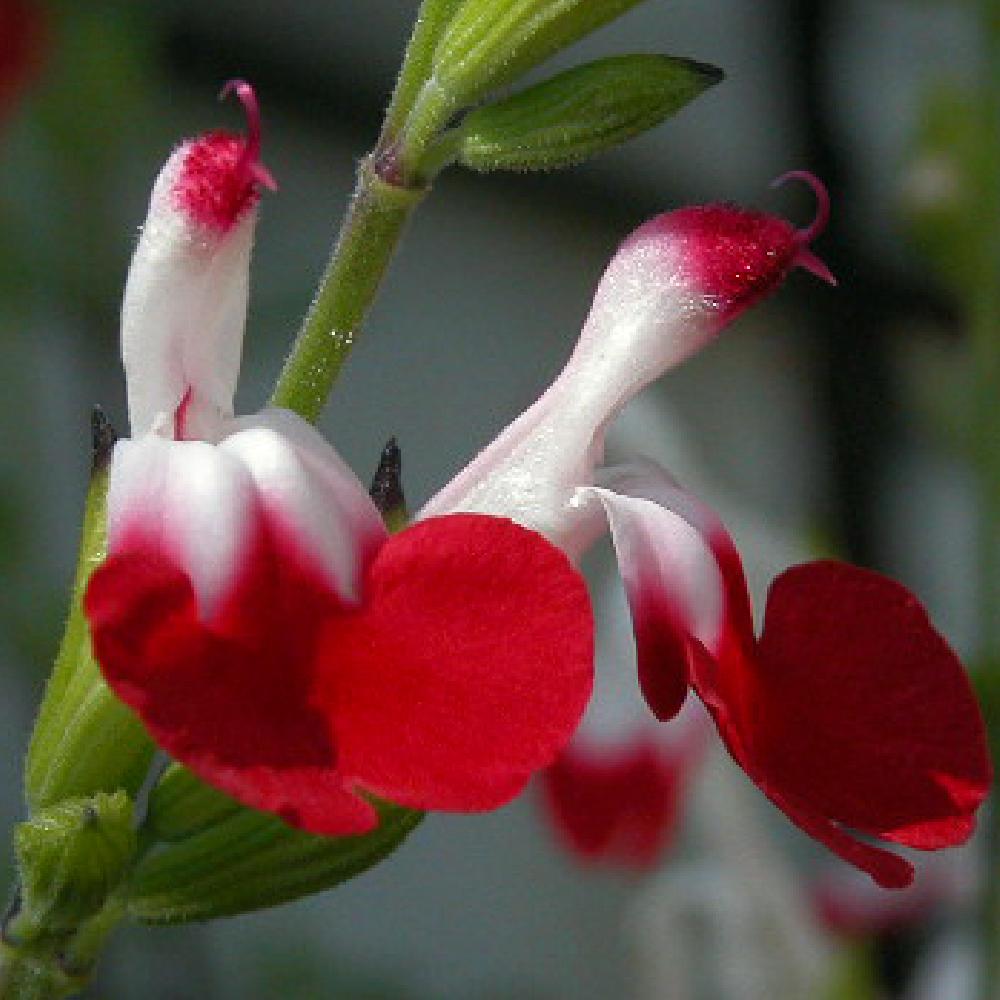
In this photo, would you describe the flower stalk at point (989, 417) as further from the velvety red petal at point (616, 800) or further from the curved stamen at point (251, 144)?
the curved stamen at point (251, 144)

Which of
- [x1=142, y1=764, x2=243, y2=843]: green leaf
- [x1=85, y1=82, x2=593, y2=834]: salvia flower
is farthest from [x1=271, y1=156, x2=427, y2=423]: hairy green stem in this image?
[x1=142, y1=764, x2=243, y2=843]: green leaf

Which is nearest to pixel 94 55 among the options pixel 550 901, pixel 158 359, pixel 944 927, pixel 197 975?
pixel 197 975

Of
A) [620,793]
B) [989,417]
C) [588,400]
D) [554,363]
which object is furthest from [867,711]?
[554,363]

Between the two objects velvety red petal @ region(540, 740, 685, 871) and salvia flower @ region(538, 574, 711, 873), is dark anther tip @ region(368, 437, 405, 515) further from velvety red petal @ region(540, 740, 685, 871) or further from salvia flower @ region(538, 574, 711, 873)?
salvia flower @ region(538, 574, 711, 873)

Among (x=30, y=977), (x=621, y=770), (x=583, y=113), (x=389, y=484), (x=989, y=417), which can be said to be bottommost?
(x=621, y=770)

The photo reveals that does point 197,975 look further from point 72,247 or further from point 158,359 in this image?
point 158,359

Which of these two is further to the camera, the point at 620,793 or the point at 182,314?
the point at 620,793

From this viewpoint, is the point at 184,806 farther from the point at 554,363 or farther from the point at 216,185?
the point at 554,363

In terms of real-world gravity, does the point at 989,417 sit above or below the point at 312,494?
below
